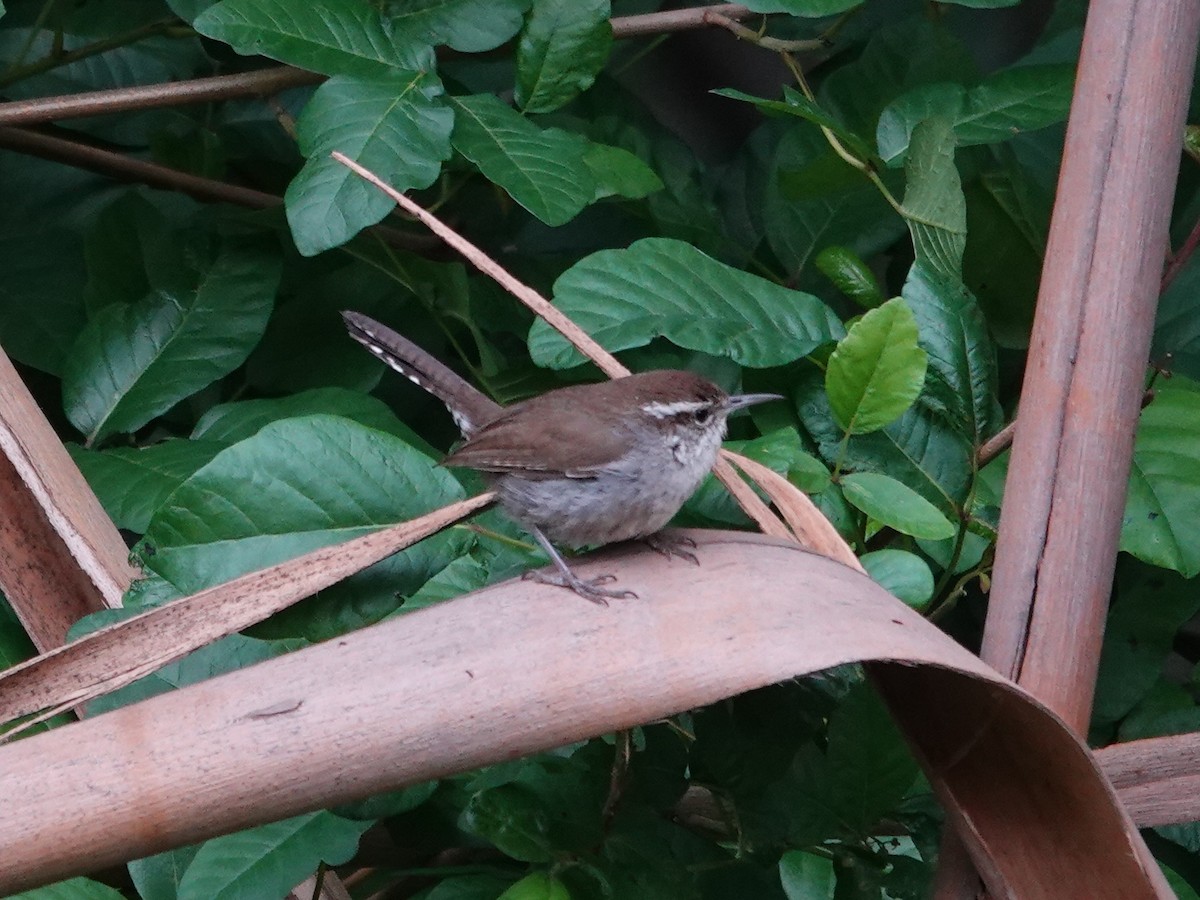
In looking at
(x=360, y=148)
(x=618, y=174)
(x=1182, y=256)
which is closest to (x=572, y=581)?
(x=360, y=148)

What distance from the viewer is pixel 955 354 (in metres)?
2.11

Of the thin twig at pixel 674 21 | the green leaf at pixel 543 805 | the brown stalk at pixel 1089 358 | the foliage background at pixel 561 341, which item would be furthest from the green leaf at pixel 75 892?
the thin twig at pixel 674 21

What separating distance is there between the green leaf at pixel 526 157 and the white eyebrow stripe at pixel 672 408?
0.39 meters

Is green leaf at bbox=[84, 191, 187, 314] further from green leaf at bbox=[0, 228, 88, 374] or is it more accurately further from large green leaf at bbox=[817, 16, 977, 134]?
large green leaf at bbox=[817, 16, 977, 134]

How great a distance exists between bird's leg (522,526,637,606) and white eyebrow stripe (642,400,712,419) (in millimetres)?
315

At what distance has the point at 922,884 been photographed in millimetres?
1830

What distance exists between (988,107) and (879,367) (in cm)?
81

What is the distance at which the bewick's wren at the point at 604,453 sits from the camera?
2188 millimetres

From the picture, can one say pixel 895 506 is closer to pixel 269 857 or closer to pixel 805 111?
pixel 805 111

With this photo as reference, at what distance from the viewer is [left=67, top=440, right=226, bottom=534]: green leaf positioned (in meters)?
2.15

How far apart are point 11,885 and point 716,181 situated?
96.0 inches

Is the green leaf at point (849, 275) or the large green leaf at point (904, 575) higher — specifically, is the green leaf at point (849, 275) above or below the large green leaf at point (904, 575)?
above

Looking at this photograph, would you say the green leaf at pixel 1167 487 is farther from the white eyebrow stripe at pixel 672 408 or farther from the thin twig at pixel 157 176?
the thin twig at pixel 157 176

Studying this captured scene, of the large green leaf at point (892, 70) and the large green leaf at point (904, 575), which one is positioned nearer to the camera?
the large green leaf at point (904, 575)
